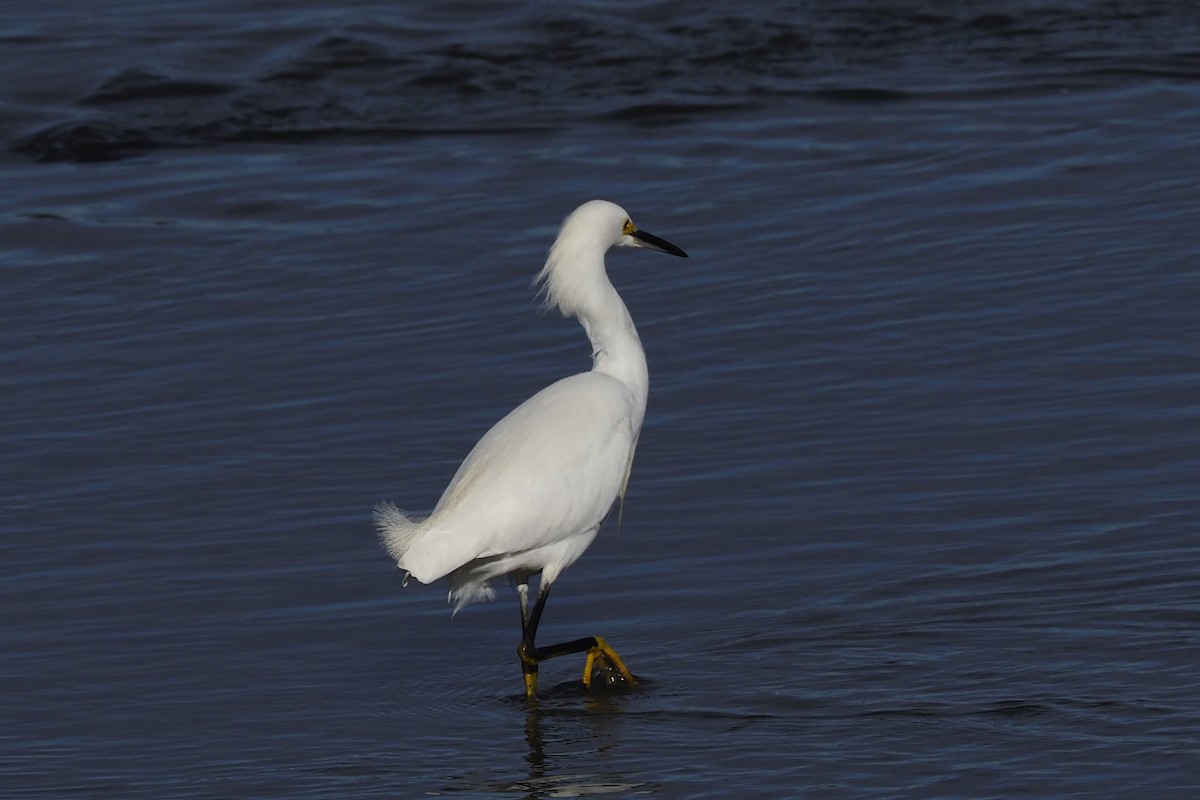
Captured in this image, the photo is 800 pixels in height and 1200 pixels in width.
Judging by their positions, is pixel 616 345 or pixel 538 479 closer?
pixel 538 479

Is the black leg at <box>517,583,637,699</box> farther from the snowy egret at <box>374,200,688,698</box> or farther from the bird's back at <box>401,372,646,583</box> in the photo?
the bird's back at <box>401,372,646,583</box>

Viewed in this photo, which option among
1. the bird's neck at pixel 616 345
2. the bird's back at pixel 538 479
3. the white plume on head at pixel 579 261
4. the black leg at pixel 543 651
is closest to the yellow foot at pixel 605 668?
the black leg at pixel 543 651

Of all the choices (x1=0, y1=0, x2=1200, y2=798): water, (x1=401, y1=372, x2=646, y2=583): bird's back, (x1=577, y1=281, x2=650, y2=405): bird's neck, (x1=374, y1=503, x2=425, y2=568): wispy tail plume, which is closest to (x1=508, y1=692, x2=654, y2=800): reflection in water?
(x1=0, y1=0, x2=1200, y2=798): water

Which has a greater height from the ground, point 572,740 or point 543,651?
point 543,651

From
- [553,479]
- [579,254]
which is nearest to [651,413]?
[579,254]

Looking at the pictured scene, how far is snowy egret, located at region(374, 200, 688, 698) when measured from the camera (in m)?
7.27

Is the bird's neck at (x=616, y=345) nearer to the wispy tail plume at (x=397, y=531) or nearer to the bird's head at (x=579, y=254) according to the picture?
the bird's head at (x=579, y=254)

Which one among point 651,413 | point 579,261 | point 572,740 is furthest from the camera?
point 651,413

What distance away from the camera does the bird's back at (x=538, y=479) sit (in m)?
7.18

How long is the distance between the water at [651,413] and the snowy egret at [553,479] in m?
0.41

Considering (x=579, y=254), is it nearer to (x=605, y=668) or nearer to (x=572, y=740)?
(x=605, y=668)

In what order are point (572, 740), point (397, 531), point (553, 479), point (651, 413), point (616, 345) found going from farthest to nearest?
point (651, 413) < point (616, 345) < point (553, 479) < point (397, 531) < point (572, 740)

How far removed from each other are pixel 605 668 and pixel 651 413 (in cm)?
→ 269

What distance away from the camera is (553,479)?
7.44 meters
